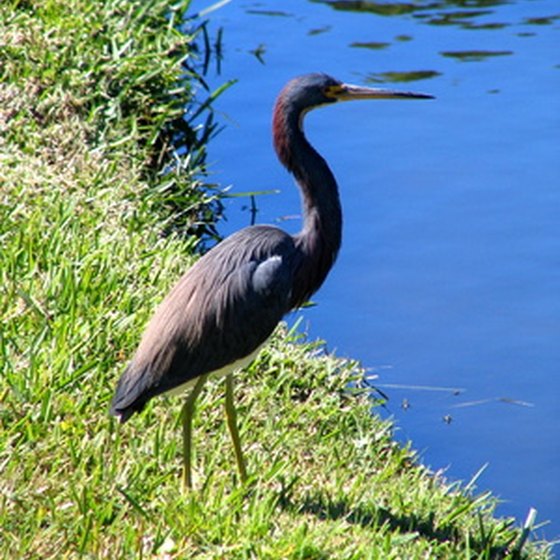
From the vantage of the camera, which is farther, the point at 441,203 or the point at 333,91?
the point at 441,203

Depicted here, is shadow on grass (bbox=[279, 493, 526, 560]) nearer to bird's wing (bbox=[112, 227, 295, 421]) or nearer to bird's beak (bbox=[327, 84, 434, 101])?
bird's wing (bbox=[112, 227, 295, 421])

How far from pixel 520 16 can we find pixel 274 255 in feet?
18.3

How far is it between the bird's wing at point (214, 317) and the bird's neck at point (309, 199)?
8.4 inches

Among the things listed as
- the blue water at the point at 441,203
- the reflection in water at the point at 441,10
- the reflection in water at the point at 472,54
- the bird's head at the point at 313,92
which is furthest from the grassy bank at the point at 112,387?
the reflection in water at the point at 441,10

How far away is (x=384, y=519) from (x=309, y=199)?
1.24 m

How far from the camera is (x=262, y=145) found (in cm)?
840

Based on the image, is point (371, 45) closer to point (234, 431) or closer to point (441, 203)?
point (441, 203)

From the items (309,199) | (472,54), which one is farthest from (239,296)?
(472,54)

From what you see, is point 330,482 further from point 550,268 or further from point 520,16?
point 520,16

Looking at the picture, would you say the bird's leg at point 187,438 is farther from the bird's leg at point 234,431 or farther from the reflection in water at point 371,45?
the reflection in water at point 371,45

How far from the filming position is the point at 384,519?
16.4 ft

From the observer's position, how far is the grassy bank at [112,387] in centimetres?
451

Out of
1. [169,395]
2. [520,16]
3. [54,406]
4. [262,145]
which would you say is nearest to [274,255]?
[169,395]

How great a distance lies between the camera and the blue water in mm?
6164
